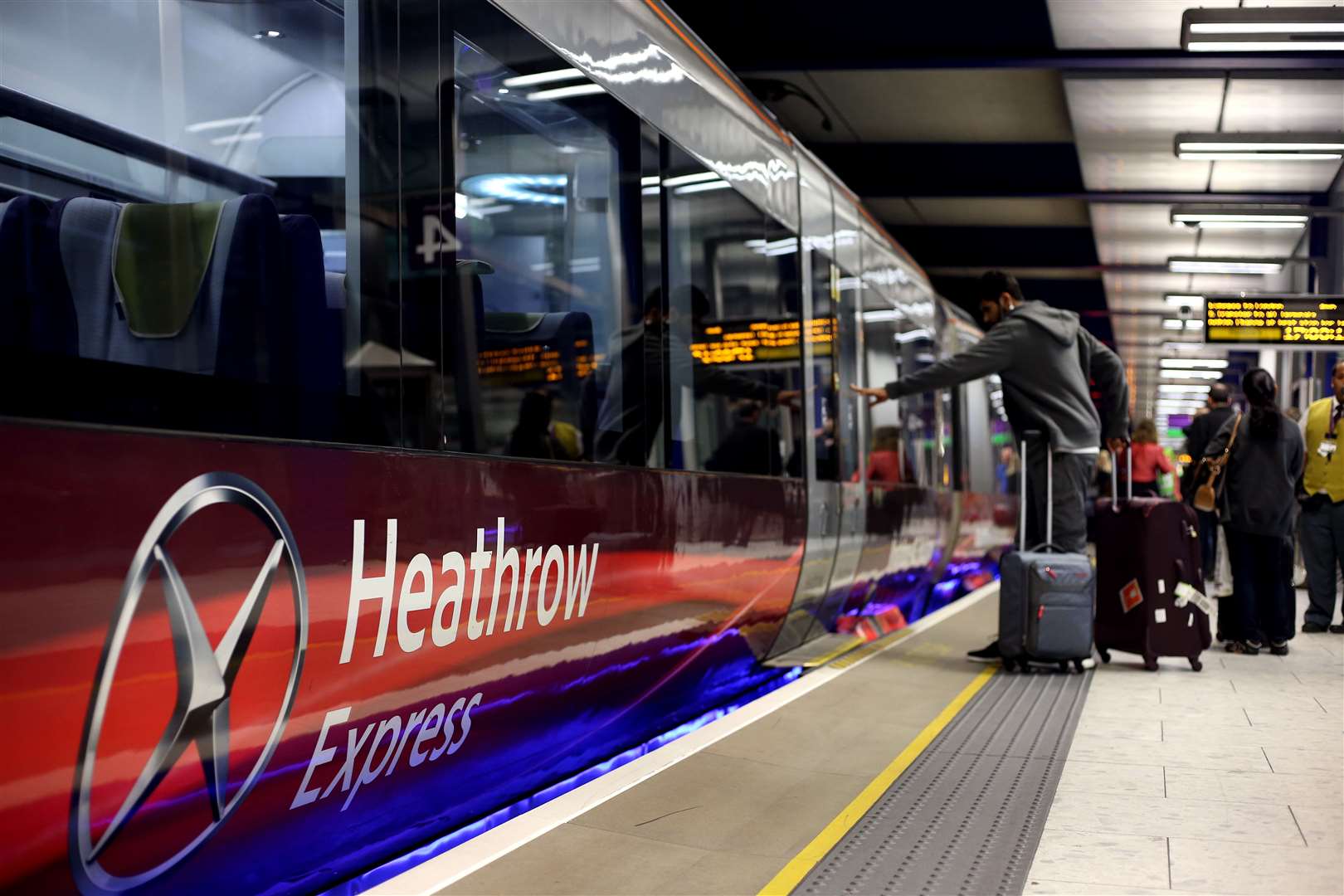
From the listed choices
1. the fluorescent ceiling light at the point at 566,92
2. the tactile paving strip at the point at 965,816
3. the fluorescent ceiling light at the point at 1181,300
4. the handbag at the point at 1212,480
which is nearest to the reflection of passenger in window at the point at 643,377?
the fluorescent ceiling light at the point at 566,92

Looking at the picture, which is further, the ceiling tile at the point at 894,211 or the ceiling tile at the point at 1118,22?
the ceiling tile at the point at 894,211

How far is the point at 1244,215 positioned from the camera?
581 inches

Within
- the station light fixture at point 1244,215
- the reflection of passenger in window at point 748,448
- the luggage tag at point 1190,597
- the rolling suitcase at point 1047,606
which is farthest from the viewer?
the station light fixture at point 1244,215

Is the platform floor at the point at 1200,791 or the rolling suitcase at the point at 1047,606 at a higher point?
the rolling suitcase at the point at 1047,606

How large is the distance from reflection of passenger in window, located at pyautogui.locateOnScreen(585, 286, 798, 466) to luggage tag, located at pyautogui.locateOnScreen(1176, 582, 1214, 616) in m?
2.93

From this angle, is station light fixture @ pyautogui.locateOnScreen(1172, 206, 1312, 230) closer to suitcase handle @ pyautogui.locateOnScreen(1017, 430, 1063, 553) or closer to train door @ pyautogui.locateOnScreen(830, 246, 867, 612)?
train door @ pyautogui.locateOnScreen(830, 246, 867, 612)

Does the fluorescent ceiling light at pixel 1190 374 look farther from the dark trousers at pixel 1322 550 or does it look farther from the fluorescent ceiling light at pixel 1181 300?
the dark trousers at pixel 1322 550

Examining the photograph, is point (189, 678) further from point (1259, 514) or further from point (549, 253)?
point (1259, 514)

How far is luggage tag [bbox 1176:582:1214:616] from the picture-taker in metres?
6.82

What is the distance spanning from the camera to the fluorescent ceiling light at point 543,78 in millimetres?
3672

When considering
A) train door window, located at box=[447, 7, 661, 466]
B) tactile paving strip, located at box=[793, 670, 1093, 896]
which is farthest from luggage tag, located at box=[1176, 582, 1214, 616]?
train door window, located at box=[447, 7, 661, 466]

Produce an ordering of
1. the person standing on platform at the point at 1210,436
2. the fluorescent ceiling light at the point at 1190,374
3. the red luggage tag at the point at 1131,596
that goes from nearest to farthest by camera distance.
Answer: the red luggage tag at the point at 1131,596, the person standing on platform at the point at 1210,436, the fluorescent ceiling light at the point at 1190,374

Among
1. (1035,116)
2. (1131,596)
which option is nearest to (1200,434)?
(1035,116)

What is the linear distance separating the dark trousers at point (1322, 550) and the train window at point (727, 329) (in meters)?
4.42
